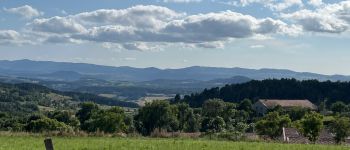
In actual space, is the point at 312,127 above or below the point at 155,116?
above

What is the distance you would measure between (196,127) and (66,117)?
32.5m

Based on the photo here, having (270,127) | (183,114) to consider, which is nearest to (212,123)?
(183,114)

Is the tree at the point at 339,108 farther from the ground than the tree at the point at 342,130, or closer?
closer

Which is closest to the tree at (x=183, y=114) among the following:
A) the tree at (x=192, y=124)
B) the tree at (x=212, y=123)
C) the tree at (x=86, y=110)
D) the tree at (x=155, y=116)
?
the tree at (x=192, y=124)

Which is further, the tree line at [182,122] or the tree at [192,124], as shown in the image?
the tree at [192,124]

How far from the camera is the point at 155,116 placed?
325ft

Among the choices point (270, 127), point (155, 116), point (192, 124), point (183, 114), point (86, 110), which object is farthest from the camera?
point (86, 110)

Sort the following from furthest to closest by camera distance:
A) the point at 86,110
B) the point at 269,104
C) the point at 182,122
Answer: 1. the point at 269,104
2. the point at 86,110
3. the point at 182,122

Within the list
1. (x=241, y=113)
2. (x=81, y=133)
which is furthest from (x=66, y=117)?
(x=81, y=133)

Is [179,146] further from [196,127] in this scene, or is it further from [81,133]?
[196,127]

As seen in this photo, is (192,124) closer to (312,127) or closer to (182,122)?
(182,122)

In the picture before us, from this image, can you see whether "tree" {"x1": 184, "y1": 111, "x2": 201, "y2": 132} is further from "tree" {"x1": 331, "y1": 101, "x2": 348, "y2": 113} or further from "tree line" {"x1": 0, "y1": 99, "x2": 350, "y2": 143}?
"tree" {"x1": 331, "y1": 101, "x2": 348, "y2": 113}

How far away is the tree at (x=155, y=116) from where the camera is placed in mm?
97438

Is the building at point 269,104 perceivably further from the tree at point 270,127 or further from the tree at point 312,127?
the tree at point 312,127
